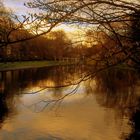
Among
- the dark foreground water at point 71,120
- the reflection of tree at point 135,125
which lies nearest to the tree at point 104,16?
the dark foreground water at point 71,120

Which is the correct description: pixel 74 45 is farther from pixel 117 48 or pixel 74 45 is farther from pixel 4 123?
pixel 4 123

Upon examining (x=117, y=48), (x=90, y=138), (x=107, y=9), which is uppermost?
(x=107, y=9)

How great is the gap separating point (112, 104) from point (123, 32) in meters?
18.6

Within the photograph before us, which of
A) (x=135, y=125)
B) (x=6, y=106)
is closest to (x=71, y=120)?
(x=135, y=125)

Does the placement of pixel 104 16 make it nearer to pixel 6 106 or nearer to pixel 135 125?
pixel 135 125

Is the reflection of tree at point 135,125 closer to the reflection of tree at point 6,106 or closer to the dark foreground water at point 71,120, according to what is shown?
the dark foreground water at point 71,120

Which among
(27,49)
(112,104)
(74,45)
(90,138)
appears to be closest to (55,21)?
(74,45)

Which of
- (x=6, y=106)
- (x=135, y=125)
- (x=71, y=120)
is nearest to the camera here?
(x=135, y=125)

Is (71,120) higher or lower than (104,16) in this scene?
lower

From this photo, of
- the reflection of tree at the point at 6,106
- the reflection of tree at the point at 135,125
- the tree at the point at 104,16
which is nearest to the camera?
the tree at the point at 104,16

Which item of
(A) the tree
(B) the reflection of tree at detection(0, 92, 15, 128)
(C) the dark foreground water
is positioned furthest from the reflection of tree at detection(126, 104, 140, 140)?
(A) the tree

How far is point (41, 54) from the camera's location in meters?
92.1

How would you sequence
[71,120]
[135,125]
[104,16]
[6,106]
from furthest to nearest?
[6,106]
[71,120]
[135,125]
[104,16]

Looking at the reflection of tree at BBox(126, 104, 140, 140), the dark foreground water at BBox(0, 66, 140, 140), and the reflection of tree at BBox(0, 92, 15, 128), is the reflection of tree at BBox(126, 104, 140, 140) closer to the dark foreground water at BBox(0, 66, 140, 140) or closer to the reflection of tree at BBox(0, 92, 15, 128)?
the dark foreground water at BBox(0, 66, 140, 140)
